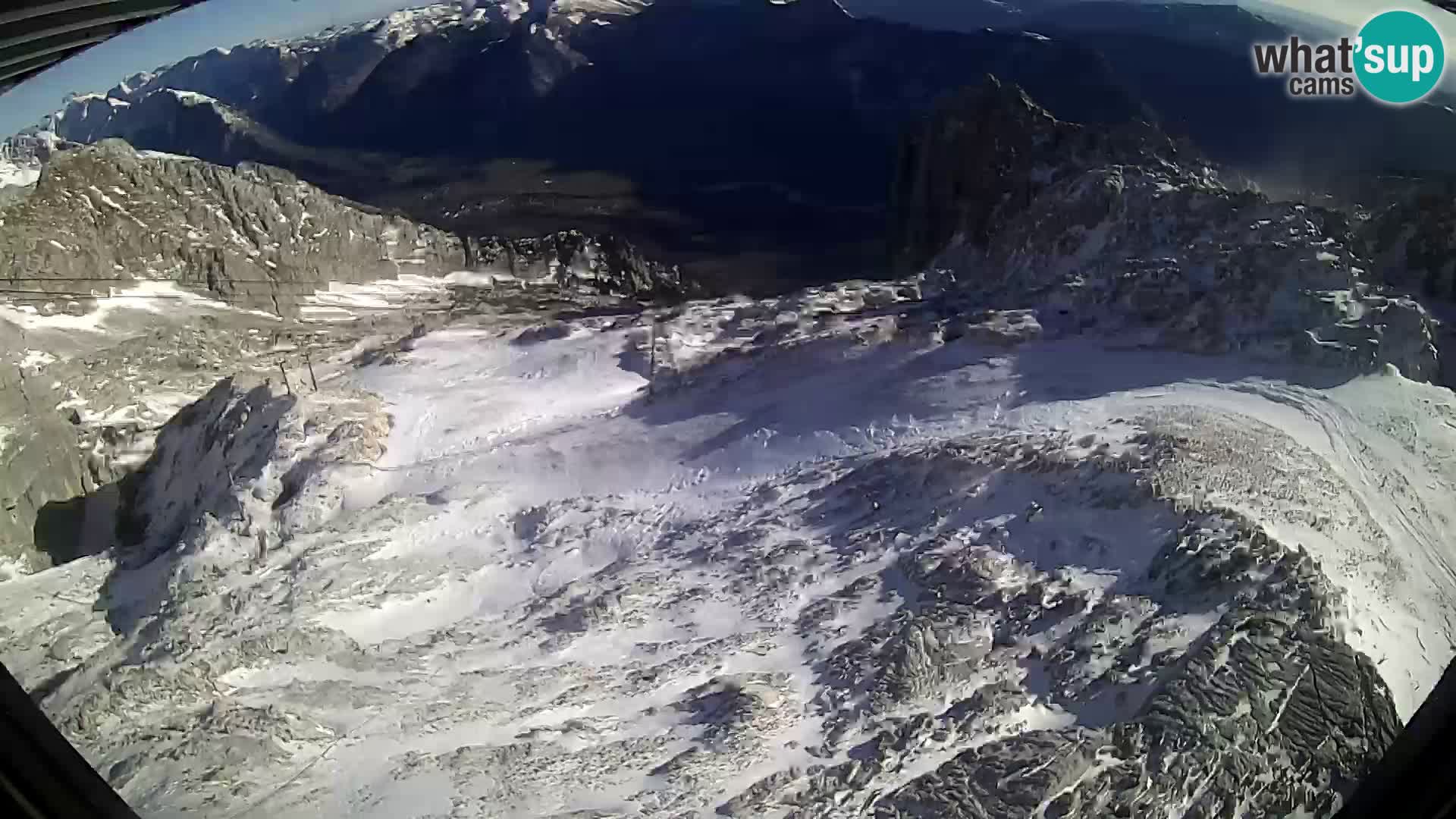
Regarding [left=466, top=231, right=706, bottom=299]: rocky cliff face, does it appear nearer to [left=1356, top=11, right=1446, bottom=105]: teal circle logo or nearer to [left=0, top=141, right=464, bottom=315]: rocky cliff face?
[left=0, top=141, right=464, bottom=315]: rocky cliff face

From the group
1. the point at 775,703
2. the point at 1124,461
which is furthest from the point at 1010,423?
the point at 775,703

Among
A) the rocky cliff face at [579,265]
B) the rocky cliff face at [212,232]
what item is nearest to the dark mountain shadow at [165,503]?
the rocky cliff face at [212,232]

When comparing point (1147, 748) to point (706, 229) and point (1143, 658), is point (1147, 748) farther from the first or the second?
point (706, 229)

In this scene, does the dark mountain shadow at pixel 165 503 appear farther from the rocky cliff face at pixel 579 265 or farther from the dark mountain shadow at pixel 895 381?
the dark mountain shadow at pixel 895 381

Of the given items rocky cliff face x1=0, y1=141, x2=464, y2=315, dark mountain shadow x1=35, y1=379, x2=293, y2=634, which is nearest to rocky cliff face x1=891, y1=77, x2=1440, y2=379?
rocky cliff face x1=0, y1=141, x2=464, y2=315

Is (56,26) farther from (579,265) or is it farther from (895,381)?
(895,381)

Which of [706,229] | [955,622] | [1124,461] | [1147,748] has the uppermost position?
[706,229]
